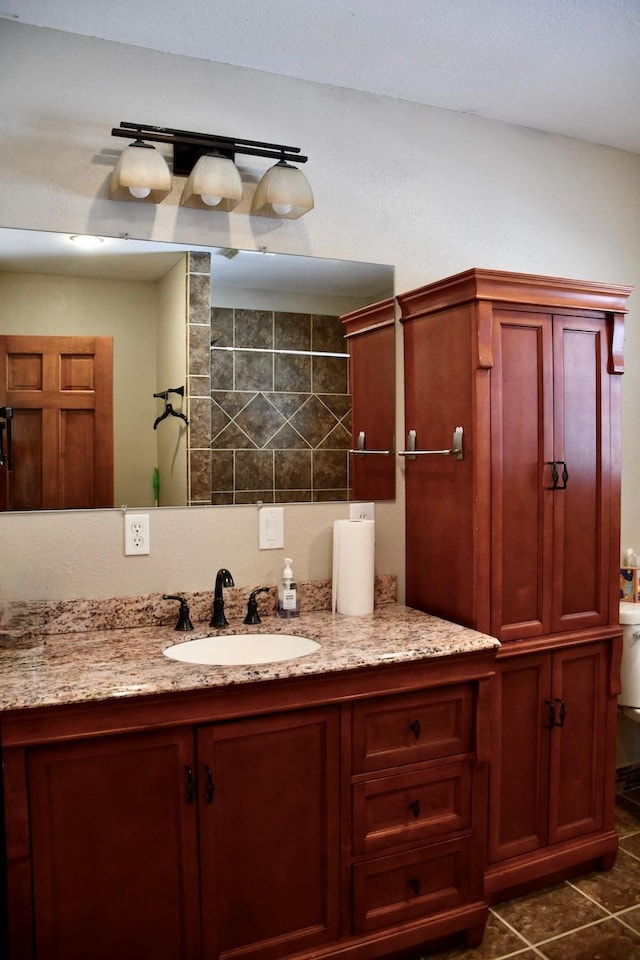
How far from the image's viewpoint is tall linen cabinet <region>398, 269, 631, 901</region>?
2.26 meters

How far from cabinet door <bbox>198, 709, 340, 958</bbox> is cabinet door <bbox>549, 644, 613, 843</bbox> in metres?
0.89

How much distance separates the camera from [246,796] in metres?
1.82

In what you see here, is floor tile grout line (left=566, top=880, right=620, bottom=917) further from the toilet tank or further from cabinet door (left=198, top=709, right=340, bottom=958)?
cabinet door (left=198, top=709, right=340, bottom=958)

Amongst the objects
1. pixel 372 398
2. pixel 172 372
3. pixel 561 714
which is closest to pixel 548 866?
pixel 561 714

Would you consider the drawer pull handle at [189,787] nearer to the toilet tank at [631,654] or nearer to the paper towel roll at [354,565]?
the paper towel roll at [354,565]

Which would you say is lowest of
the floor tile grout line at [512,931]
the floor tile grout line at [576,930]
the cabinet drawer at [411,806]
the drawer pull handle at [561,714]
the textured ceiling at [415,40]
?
the floor tile grout line at [512,931]

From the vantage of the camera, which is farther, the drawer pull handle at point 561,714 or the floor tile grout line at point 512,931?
the drawer pull handle at point 561,714

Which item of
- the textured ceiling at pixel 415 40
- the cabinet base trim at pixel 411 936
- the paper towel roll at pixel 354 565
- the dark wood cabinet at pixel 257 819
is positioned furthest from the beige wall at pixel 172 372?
the cabinet base trim at pixel 411 936

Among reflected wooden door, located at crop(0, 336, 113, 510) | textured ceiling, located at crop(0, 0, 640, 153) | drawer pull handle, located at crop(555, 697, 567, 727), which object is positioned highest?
textured ceiling, located at crop(0, 0, 640, 153)

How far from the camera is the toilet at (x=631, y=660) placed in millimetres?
2818

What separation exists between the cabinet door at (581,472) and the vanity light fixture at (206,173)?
3.10 feet

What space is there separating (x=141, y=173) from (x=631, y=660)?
243 centimetres

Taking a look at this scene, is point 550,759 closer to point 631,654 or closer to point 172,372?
point 631,654

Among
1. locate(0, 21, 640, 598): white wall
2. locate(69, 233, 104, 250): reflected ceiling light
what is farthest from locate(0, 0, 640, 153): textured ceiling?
locate(69, 233, 104, 250): reflected ceiling light
